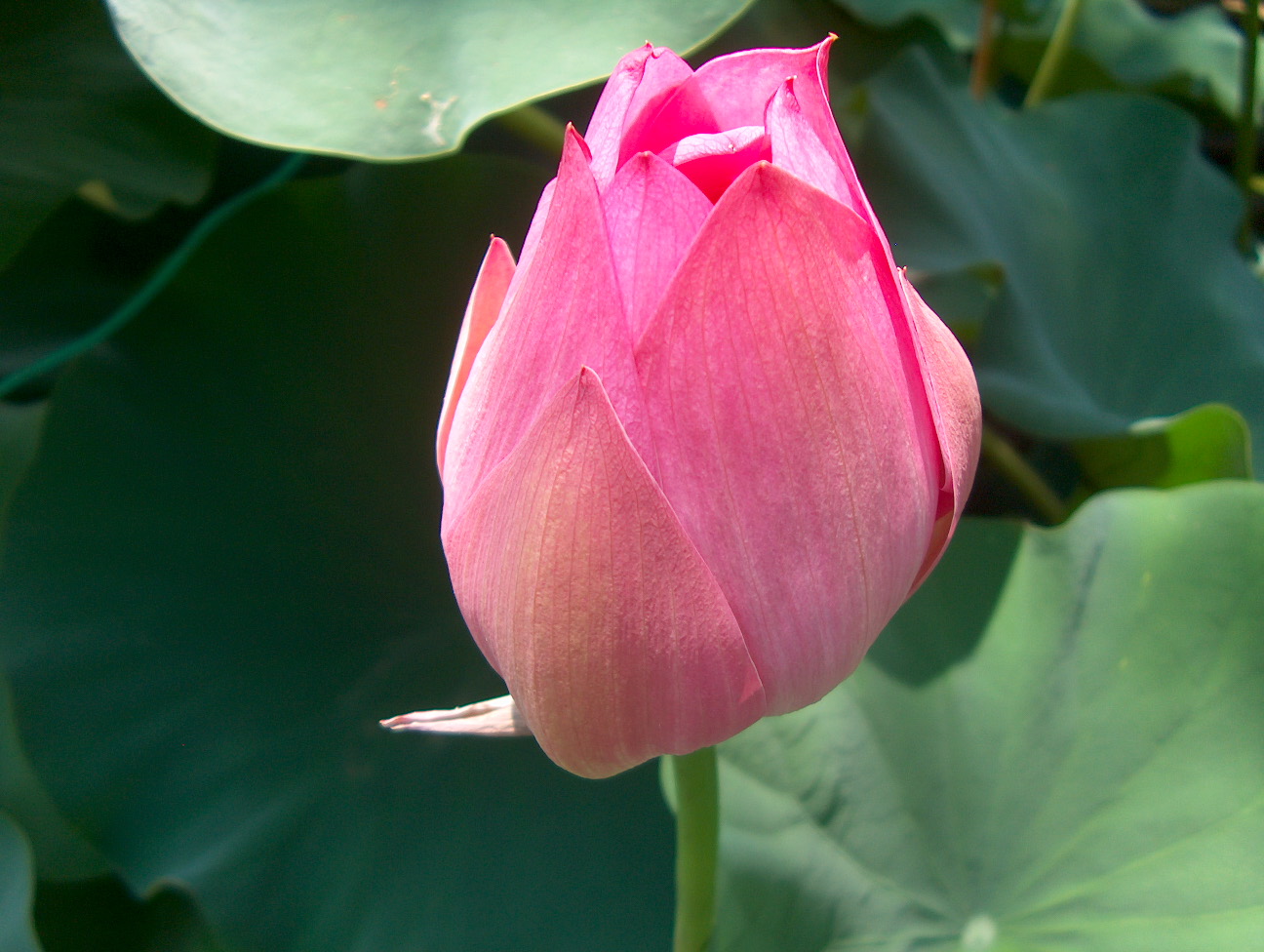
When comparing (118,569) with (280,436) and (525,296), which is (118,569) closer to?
(280,436)

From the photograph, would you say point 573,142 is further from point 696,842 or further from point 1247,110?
point 1247,110

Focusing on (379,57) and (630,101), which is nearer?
(630,101)

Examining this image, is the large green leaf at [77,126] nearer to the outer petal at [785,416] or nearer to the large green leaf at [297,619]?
the large green leaf at [297,619]

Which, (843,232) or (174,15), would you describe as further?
(174,15)

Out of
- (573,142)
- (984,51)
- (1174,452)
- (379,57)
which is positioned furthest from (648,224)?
(984,51)

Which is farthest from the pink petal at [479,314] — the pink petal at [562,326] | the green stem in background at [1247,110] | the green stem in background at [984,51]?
the green stem in background at [984,51]

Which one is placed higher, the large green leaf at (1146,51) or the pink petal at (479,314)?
the pink petal at (479,314)

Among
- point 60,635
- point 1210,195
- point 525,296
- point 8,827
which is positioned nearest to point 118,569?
point 60,635

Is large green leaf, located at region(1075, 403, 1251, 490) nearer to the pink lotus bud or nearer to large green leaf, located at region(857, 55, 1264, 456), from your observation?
large green leaf, located at region(857, 55, 1264, 456)
